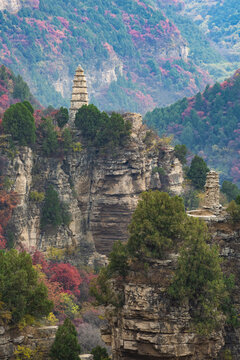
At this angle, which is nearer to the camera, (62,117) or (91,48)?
(62,117)

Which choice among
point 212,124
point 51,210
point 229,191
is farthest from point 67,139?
point 212,124

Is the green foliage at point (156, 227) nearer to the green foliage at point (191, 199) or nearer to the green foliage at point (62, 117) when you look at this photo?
the green foliage at point (62, 117)

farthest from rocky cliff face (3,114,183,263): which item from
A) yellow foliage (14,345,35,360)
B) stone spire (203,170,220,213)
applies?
yellow foliage (14,345,35,360)

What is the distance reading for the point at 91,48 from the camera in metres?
179

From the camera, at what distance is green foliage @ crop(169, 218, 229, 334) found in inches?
1654

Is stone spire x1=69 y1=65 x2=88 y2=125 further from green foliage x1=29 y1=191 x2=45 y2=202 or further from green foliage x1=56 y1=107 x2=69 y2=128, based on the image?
green foliage x1=29 y1=191 x2=45 y2=202

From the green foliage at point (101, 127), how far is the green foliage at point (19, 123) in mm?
6873

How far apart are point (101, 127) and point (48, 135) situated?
578 centimetres

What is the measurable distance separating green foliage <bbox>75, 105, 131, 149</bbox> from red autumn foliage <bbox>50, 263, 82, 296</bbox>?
41.7ft

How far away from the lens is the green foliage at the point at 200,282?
42.0 metres

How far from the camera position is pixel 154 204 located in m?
45.1

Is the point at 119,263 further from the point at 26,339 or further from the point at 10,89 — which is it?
the point at 10,89

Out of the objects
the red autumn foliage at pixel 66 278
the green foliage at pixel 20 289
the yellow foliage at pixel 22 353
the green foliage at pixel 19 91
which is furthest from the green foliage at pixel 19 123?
the yellow foliage at pixel 22 353

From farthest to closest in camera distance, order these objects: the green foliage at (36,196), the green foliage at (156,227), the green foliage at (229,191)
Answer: the green foliage at (229,191), the green foliage at (36,196), the green foliage at (156,227)
